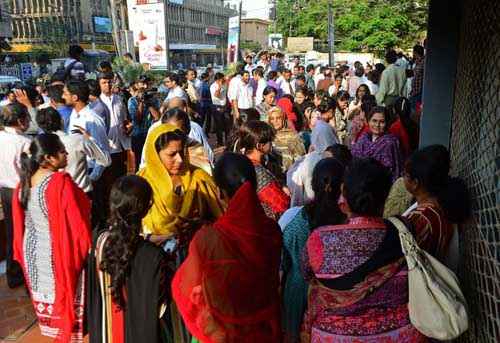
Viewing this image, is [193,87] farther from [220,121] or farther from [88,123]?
[88,123]

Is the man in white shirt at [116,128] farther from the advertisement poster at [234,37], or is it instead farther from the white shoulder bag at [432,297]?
the advertisement poster at [234,37]

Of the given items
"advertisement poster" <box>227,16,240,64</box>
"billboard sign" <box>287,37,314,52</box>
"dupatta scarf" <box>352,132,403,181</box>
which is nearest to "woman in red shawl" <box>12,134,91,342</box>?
"dupatta scarf" <box>352,132,403,181</box>

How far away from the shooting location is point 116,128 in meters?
5.61

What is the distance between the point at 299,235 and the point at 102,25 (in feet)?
219

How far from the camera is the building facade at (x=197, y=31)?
78.6 m

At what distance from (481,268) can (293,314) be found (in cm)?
88

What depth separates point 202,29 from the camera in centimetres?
9125

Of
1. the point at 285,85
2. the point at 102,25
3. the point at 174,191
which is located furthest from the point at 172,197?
the point at 102,25

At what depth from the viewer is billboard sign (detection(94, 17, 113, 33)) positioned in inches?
2416

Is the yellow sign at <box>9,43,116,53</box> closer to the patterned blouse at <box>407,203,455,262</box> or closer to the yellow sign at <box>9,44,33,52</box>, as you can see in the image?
the yellow sign at <box>9,44,33,52</box>

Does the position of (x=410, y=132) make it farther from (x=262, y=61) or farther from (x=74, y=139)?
(x=262, y=61)

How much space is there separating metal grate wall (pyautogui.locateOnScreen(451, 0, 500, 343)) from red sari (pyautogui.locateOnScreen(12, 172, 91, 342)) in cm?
202

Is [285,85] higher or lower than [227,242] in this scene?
higher

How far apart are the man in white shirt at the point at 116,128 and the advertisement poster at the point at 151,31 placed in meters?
8.93
